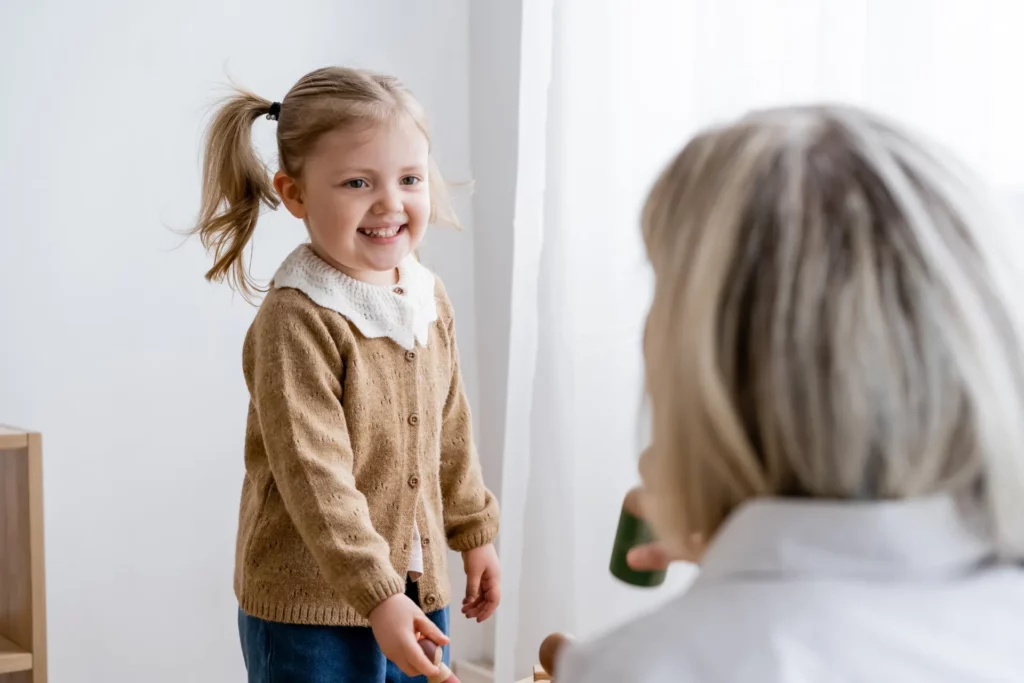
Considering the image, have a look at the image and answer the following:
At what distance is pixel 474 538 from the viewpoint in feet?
4.22

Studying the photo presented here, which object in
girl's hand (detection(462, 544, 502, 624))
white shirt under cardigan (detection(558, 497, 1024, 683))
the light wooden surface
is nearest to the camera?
white shirt under cardigan (detection(558, 497, 1024, 683))

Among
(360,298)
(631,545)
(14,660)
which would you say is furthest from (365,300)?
(14,660)

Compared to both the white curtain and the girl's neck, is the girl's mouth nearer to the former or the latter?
the girl's neck

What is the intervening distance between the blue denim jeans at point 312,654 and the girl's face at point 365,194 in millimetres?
383

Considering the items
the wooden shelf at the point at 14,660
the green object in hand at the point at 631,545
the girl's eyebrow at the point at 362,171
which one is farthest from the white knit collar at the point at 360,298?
the wooden shelf at the point at 14,660

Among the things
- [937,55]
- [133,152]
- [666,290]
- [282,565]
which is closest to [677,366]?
[666,290]

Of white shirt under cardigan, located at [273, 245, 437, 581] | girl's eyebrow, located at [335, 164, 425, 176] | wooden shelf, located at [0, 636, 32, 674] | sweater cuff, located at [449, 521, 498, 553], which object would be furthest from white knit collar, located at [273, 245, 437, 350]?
wooden shelf, located at [0, 636, 32, 674]

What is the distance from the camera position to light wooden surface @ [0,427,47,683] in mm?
1374

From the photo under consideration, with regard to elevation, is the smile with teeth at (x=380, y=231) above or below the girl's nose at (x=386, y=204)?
below

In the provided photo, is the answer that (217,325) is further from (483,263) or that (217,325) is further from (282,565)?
(282,565)

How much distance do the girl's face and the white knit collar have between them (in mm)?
20

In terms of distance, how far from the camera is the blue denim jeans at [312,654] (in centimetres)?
113

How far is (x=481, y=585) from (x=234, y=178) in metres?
0.56

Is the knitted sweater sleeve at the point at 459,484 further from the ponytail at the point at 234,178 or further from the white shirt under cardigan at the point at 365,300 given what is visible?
the ponytail at the point at 234,178
